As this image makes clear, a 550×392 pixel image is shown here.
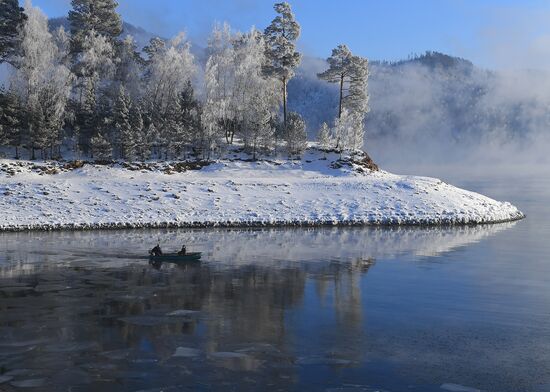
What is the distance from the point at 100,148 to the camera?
68438 mm

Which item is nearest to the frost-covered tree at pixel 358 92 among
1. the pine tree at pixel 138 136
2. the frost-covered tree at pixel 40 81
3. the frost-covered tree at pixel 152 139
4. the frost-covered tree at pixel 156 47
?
the frost-covered tree at pixel 156 47

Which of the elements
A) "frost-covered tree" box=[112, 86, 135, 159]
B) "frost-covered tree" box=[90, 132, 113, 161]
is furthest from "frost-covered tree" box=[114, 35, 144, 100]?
"frost-covered tree" box=[90, 132, 113, 161]

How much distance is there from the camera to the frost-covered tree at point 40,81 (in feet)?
228

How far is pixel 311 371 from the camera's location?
59.0 ft

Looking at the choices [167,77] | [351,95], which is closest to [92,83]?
[167,77]

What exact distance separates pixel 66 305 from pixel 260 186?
37940mm

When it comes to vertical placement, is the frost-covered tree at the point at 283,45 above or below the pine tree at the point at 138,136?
above

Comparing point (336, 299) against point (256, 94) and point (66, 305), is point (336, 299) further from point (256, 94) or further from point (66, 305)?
point (256, 94)

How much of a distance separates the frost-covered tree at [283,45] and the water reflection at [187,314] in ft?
138

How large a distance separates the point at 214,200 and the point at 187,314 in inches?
1346

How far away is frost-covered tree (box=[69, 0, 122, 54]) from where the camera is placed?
270ft

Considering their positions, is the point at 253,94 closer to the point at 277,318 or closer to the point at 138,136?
the point at 138,136

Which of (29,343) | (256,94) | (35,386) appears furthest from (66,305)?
(256,94)

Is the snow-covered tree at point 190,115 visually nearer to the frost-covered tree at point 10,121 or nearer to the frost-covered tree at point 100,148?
the frost-covered tree at point 100,148
